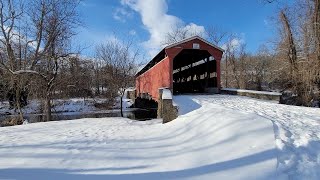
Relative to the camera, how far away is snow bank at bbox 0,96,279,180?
3877 millimetres

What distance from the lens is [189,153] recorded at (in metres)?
4.73

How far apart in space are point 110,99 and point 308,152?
1063 inches

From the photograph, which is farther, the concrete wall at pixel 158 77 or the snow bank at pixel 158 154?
the concrete wall at pixel 158 77

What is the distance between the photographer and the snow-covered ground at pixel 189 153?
3.76m

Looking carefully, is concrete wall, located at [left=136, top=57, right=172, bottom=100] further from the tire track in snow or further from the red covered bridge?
the tire track in snow

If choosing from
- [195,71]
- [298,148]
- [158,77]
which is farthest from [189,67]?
[298,148]

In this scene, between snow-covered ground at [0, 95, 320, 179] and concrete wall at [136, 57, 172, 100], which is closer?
snow-covered ground at [0, 95, 320, 179]

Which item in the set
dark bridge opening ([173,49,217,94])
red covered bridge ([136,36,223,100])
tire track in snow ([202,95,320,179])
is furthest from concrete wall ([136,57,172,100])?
tire track in snow ([202,95,320,179])

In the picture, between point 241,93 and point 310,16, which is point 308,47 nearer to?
point 310,16

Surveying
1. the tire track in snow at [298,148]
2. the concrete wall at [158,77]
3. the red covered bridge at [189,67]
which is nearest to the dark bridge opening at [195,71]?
the red covered bridge at [189,67]

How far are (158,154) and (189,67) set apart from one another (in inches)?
691

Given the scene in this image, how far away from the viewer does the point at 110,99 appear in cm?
3008

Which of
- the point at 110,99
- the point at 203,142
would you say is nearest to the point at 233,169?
the point at 203,142

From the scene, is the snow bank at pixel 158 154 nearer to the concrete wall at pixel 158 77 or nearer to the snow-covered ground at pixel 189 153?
the snow-covered ground at pixel 189 153
